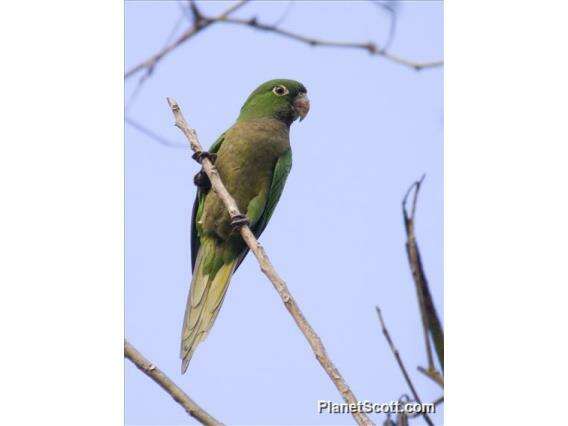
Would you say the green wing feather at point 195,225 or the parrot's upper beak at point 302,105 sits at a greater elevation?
the parrot's upper beak at point 302,105

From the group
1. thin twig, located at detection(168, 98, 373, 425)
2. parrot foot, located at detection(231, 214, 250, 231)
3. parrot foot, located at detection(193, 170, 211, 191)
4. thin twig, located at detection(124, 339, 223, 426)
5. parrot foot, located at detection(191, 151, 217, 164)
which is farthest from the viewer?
parrot foot, located at detection(193, 170, 211, 191)

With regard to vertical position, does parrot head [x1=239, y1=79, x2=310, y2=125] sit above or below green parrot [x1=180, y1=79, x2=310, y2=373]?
above

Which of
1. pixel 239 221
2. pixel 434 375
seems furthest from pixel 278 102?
pixel 434 375

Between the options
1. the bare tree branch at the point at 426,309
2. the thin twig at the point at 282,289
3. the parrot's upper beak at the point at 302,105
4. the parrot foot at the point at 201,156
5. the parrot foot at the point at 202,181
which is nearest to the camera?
the bare tree branch at the point at 426,309

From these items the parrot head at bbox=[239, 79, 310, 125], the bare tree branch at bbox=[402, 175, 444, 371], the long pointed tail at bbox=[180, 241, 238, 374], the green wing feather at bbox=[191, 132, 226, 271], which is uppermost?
the parrot head at bbox=[239, 79, 310, 125]

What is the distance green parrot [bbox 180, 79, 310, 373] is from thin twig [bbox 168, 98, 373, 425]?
34 cm

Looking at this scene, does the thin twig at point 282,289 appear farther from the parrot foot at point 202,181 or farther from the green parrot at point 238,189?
the green parrot at point 238,189

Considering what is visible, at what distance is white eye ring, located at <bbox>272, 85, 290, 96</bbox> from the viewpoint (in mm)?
3892

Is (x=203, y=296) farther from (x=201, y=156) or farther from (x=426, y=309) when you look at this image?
(x=426, y=309)

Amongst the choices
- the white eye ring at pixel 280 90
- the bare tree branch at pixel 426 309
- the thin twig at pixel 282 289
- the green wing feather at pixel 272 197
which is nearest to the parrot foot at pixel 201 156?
the thin twig at pixel 282 289

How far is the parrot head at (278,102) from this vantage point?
151 inches

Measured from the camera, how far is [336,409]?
2777 mm

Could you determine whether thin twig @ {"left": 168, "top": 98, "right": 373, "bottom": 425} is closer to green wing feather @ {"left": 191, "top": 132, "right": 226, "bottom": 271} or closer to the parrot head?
green wing feather @ {"left": 191, "top": 132, "right": 226, "bottom": 271}

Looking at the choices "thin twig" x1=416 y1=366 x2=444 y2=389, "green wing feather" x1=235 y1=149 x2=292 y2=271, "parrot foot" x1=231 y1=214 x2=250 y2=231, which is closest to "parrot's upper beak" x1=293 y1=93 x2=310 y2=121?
"green wing feather" x1=235 y1=149 x2=292 y2=271
